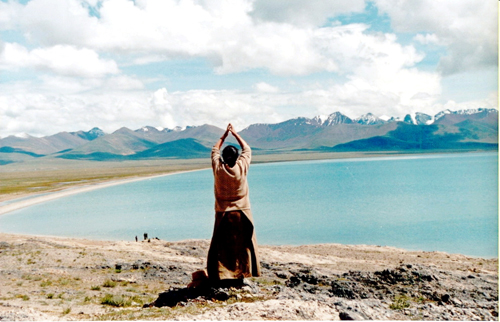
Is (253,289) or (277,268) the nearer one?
(253,289)

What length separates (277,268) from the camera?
18.2 meters

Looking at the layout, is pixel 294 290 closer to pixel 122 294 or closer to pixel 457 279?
pixel 122 294

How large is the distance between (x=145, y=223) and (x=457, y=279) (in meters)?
38.1

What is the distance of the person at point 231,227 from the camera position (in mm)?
11141

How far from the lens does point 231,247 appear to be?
1132 cm

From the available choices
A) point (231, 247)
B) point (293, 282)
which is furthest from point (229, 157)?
point (293, 282)

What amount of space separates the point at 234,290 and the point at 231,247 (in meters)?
0.94

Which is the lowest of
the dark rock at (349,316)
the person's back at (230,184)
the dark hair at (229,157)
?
the dark rock at (349,316)

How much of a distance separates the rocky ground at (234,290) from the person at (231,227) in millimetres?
401

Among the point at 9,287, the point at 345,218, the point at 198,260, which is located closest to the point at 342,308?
the point at 9,287

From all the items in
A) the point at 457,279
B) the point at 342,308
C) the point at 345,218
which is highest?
the point at 342,308

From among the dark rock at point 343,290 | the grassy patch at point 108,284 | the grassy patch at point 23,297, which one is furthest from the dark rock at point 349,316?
the grassy patch at point 108,284

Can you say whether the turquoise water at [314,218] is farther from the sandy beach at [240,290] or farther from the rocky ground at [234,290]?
the rocky ground at [234,290]

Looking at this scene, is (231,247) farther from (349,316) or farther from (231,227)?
(349,316)
